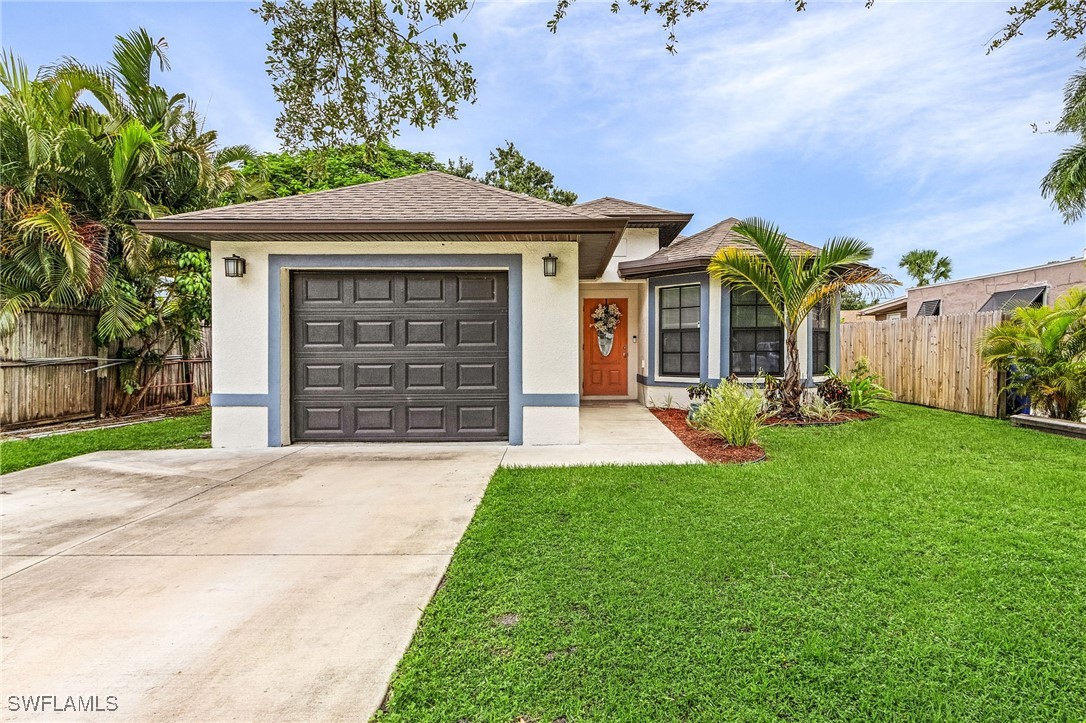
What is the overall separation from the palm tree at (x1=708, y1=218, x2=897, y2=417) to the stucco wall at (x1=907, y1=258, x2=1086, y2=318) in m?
6.10

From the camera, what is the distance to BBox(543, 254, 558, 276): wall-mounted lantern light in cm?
668

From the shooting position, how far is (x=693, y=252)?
952cm

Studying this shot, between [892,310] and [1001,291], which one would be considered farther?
[892,310]

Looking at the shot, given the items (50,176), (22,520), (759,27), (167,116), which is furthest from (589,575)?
(167,116)

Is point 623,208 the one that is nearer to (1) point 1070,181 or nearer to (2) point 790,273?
(2) point 790,273

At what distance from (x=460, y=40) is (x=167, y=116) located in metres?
8.83

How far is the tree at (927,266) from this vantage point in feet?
95.0

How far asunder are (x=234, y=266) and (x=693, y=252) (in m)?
7.50

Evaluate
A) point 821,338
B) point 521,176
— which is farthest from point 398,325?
point 521,176

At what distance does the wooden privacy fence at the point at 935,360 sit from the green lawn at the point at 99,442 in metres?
12.7

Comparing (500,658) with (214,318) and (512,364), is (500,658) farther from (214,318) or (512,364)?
(214,318)

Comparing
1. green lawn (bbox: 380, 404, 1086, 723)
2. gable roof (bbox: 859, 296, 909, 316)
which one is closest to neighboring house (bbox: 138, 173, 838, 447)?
green lawn (bbox: 380, 404, 1086, 723)

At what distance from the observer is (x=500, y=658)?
225 cm

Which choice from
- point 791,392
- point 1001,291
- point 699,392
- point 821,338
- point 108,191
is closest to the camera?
point 791,392
